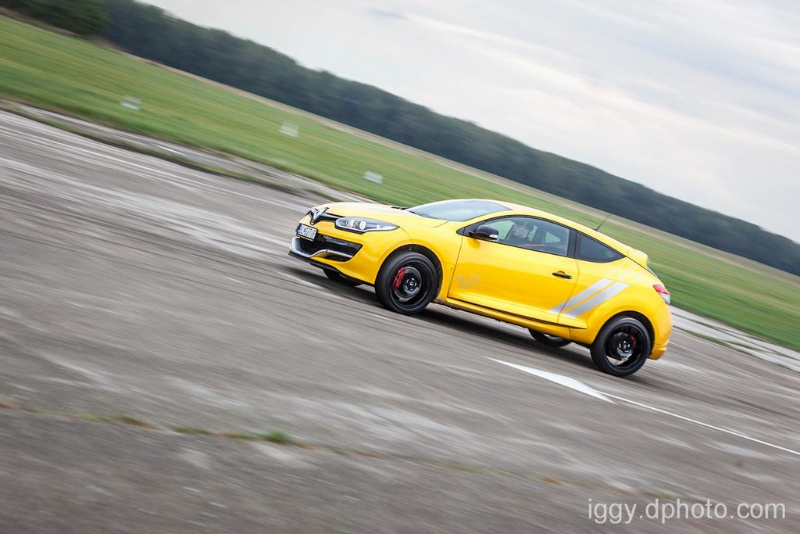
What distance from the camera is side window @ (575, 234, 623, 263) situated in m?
12.7

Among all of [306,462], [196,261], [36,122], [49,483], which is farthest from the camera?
[36,122]

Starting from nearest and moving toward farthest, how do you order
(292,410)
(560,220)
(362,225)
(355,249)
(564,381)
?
1. (292,410)
2. (564,381)
3. (355,249)
4. (362,225)
5. (560,220)

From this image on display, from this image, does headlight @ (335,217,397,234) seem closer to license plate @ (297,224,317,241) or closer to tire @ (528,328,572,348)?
license plate @ (297,224,317,241)

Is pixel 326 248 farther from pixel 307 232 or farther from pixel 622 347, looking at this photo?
pixel 622 347

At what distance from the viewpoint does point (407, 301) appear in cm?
1167

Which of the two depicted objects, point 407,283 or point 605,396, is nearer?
point 605,396

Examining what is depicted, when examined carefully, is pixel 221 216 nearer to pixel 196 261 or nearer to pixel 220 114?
pixel 196 261

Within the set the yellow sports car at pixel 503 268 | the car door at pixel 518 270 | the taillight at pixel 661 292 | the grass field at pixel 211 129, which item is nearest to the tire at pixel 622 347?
the yellow sports car at pixel 503 268

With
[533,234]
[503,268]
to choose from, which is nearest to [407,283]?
[503,268]

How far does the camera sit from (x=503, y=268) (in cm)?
1202

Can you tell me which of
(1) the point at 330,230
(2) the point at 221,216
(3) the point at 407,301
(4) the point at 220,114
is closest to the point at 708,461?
(3) the point at 407,301

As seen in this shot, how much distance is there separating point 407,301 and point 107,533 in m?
7.86

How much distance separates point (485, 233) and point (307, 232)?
6.78ft

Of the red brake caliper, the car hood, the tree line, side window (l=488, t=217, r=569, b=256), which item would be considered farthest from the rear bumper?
the tree line
